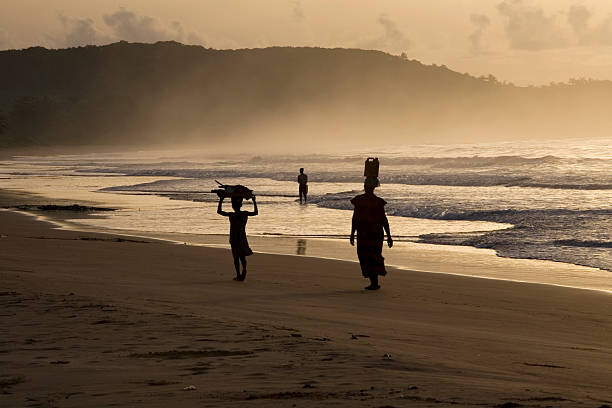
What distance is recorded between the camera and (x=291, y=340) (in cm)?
730

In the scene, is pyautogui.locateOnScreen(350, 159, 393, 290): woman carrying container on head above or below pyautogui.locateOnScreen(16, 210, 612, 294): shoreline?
above

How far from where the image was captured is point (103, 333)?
7488 millimetres

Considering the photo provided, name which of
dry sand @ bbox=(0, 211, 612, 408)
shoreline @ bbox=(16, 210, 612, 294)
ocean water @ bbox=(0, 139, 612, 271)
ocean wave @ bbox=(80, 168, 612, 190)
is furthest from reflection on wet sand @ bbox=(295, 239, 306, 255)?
ocean wave @ bbox=(80, 168, 612, 190)

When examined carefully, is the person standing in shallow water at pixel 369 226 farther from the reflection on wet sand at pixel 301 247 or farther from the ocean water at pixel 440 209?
the ocean water at pixel 440 209

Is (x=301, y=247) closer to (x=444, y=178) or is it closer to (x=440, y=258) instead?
(x=440, y=258)

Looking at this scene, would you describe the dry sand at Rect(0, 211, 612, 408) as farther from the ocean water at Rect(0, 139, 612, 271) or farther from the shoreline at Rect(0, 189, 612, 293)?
the ocean water at Rect(0, 139, 612, 271)

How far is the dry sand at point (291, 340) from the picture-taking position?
5.64 m

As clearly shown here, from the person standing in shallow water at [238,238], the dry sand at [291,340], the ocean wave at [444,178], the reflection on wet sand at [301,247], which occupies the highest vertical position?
the ocean wave at [444,178]

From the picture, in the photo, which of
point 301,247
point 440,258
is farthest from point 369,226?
point 301,247

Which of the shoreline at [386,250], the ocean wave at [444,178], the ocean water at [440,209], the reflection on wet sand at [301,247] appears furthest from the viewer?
the ocean wave at [444,178]

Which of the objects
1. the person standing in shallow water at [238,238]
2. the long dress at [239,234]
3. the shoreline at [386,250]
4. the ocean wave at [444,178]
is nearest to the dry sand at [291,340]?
the person standing in shallow water at [238,238]

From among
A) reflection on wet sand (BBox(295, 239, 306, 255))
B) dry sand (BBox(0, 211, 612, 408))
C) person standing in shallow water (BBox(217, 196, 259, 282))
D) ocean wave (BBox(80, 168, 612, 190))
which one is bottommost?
reflection on wet sand (BBox(295, 239, 306, 255))

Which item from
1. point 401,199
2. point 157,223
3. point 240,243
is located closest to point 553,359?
point 240,243

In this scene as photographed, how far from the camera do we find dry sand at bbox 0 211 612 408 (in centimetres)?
564
